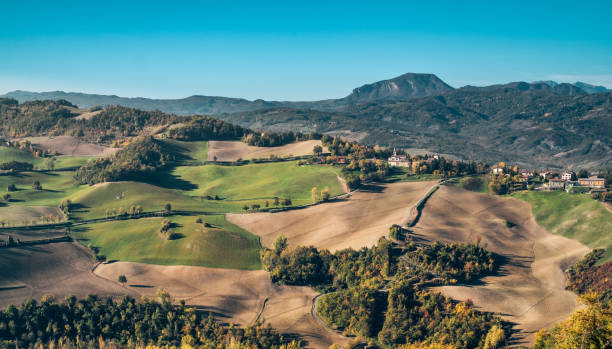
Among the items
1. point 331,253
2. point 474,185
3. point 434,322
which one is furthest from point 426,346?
point 474,185

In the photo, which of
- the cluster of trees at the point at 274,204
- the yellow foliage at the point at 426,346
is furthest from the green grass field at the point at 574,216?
the cluster of trees at the point at 274,204

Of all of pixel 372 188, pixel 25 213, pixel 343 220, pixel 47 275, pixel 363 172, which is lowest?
pixel 47 275

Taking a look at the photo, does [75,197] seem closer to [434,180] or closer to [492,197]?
[434,180]

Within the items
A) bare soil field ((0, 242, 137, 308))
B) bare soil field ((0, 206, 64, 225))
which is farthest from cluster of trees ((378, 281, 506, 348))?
bare soil field ((0, 206, 64, 225))

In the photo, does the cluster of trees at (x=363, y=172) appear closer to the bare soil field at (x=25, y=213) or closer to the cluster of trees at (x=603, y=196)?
the cluster of trees at (x=603, y=196)

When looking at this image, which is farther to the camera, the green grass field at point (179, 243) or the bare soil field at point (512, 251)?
the green grass field at point (179, 243)

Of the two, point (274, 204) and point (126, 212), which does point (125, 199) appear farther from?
point (274, 204)
